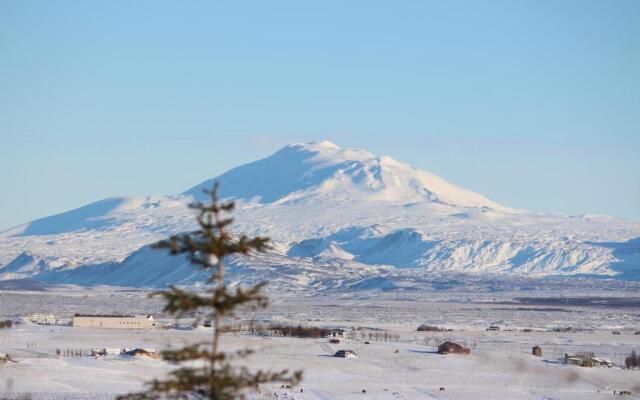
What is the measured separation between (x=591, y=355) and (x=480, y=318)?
43.1m

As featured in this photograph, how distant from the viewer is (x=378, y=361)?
2272 inches

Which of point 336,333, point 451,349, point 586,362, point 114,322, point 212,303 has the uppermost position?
point 212,303

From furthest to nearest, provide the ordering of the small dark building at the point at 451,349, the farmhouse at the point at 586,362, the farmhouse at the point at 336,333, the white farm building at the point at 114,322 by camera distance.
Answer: the white farm building at the point at 114,322
the farmhouse at the point at 336,333
the small dark building at the point at 451,349
the farmhouse at the point at 586,362

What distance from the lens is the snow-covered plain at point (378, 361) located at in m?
45.7

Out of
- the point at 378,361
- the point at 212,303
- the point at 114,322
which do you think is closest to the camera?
the point at 212,303

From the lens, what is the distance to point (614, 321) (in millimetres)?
108125

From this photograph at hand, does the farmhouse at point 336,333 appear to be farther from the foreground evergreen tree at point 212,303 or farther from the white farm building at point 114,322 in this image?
the foreground evergreen tree at point 212,303

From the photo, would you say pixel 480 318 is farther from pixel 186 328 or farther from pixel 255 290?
pixel 255 290

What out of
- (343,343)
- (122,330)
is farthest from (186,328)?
(343,343)

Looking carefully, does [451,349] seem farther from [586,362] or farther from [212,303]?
[212,303]

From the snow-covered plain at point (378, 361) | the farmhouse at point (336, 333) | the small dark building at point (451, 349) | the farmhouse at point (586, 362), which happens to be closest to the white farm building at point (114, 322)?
the snow-covered plain at point (378, 361)

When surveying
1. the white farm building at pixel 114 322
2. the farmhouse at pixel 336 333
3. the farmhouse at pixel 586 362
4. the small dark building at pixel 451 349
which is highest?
the white farm building at pixel 114 322

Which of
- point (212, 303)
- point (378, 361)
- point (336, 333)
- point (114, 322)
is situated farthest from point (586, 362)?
point (212, 303)

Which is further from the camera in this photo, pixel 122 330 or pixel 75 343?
pixel 122 330
